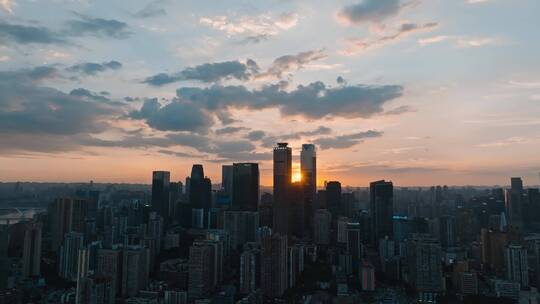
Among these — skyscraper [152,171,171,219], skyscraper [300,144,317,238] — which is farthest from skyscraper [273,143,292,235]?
skyscraper [152,171,171,219]

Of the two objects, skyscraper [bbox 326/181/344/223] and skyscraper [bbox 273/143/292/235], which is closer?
skyscraper [bbox 273/143/292/235]

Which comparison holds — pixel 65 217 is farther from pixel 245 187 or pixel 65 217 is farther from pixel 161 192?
pixel 245 187

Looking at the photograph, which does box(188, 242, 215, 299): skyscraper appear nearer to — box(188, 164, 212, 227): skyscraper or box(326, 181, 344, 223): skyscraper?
box(188, 164, 212, 227): skyscraper

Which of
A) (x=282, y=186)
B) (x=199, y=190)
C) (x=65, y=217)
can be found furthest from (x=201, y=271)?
(x=199, y=190)

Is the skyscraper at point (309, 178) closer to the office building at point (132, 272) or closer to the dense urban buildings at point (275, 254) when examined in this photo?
the dense urban buildings at point (275, 254)

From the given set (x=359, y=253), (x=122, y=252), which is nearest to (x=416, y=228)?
(x=359, y=253)

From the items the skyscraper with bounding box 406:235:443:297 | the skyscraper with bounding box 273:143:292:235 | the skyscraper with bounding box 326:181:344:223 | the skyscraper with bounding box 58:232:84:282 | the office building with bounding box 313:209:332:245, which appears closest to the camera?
the skyscraper with bounding box 406:235:443:297

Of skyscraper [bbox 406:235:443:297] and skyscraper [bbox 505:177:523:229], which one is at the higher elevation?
skyscraper [bbox 505:177:523:229]
